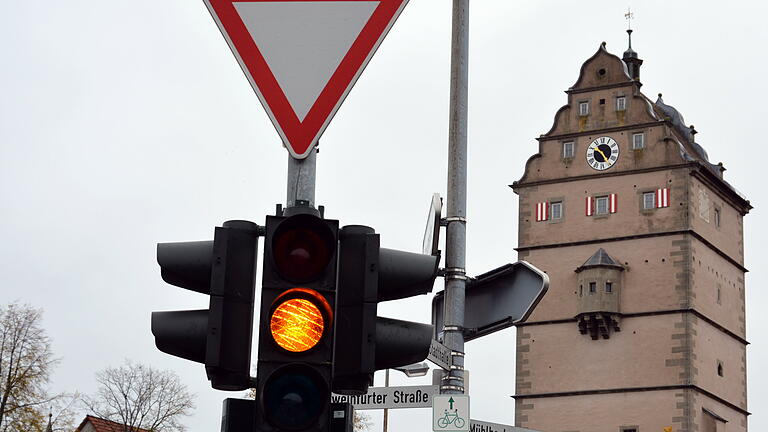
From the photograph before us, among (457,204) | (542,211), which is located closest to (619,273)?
(542,211)

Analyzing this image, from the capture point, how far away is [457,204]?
393 inches

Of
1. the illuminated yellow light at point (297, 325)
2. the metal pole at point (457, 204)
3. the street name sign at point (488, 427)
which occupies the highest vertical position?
the metal pole at point (457, 204)

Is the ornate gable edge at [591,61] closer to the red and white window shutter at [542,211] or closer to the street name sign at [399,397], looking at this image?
the red and white window shutter at [542,211]

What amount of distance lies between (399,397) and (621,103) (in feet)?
181

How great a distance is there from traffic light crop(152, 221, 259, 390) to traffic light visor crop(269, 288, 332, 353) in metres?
0.14

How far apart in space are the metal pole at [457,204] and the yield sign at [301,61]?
480 cm

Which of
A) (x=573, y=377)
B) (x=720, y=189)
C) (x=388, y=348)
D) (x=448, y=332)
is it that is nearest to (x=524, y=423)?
(x=573, y=377)

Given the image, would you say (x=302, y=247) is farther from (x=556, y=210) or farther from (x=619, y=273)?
(x=556, y=210)

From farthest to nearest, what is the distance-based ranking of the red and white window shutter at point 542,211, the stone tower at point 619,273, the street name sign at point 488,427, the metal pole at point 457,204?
the red and white window shutter at point 542,211, the stone tower at point 619,273, the street name sign at point 488,427, the metal pole at point 457,204

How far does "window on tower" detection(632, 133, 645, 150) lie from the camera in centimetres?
6494

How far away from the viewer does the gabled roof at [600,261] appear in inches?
2527

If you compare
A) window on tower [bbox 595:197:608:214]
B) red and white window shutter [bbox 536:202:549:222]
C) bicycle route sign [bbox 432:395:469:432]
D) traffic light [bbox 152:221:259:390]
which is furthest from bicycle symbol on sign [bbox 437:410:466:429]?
red and white window shutter [bbox 536:202:549:222]

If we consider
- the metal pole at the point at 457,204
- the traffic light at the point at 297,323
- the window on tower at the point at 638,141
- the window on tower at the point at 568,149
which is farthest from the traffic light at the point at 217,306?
the window on tower at the point at 568,149

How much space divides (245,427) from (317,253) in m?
0.56
